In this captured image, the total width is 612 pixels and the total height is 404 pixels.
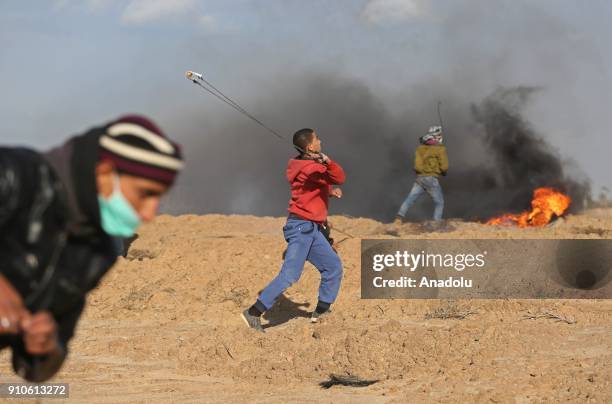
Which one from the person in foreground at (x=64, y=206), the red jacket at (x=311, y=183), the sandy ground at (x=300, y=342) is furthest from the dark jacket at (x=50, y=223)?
the red jacket at (x=311, y=183)

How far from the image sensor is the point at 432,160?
1494 cm

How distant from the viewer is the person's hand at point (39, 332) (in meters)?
2.53

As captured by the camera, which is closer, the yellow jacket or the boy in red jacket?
the boy in red jacket

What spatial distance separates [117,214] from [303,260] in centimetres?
686

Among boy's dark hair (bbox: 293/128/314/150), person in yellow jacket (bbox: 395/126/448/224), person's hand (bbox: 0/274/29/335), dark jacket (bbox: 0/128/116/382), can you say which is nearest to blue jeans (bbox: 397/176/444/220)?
person in yellow jacket (bbox: 395/126/448/224)

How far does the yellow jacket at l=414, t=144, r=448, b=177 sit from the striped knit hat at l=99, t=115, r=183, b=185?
1252 cm

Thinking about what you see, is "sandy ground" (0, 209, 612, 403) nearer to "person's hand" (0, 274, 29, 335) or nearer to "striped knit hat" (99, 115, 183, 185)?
"striped knit hat" (99, 115, 183, 185)

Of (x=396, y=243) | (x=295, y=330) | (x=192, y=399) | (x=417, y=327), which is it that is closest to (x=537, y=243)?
(x=396, y=243)

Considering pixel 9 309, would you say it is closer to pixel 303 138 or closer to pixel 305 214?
pixel 303 138

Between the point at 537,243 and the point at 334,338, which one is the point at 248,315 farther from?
the point at 537,243

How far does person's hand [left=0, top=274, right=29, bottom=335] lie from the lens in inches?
96.0

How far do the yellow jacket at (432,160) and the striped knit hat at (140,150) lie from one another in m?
12.5

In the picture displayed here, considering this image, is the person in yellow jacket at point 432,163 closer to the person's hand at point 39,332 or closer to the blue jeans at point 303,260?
the blue jeans at point 303,260

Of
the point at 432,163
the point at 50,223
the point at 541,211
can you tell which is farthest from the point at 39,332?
the point at 541,211
